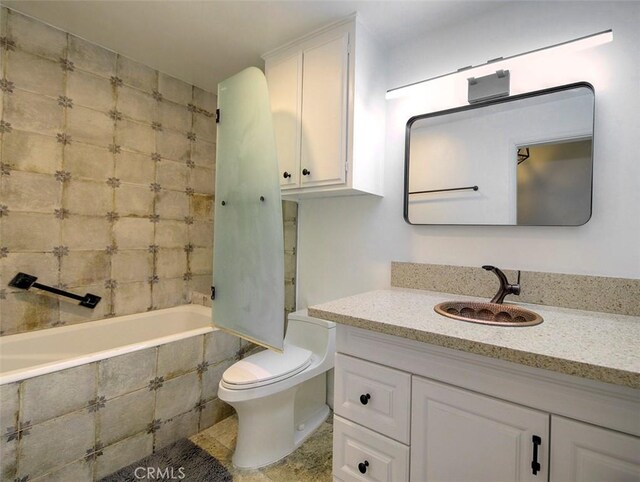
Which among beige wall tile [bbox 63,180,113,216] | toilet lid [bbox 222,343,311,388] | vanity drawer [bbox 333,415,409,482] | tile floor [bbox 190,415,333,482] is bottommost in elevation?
tile floor [bbox 190,415,333,482]

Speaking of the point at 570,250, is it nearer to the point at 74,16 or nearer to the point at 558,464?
the point at 558,464

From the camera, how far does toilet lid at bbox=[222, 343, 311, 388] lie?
146 centimetres

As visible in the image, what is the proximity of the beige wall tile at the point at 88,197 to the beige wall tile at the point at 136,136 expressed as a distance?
332 mm

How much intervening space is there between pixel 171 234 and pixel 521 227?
2.31 m

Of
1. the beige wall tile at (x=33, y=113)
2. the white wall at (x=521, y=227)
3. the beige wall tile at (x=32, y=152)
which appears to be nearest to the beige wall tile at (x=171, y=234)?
the beige wall tile at (x=32, y=152)

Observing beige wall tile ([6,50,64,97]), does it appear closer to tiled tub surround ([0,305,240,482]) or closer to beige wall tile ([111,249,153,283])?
beige wall tile ([111,249,153,283])

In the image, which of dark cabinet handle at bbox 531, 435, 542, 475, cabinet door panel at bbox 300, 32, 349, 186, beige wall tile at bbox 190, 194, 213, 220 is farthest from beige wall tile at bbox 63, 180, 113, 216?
dark cabinet handle at bbox 531, 435, 542, 475

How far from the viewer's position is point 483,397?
867 millimetres

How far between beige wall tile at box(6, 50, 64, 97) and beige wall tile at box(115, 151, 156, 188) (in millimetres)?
479

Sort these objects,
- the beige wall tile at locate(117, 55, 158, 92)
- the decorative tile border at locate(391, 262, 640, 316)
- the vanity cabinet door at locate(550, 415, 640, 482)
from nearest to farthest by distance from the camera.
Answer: the vanity cabinet door at locate(550, 415, 640, 482)
the decorative tile border at locate(391, 262, 640, 316)
the beige wall tile at locate(117, 55, 158, 92)

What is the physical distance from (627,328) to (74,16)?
2.93m

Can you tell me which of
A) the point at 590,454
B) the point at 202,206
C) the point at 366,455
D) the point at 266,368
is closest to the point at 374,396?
the point at 366,455

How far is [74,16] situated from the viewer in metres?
1.73

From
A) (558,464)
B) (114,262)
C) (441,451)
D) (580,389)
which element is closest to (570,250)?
(580,389)
